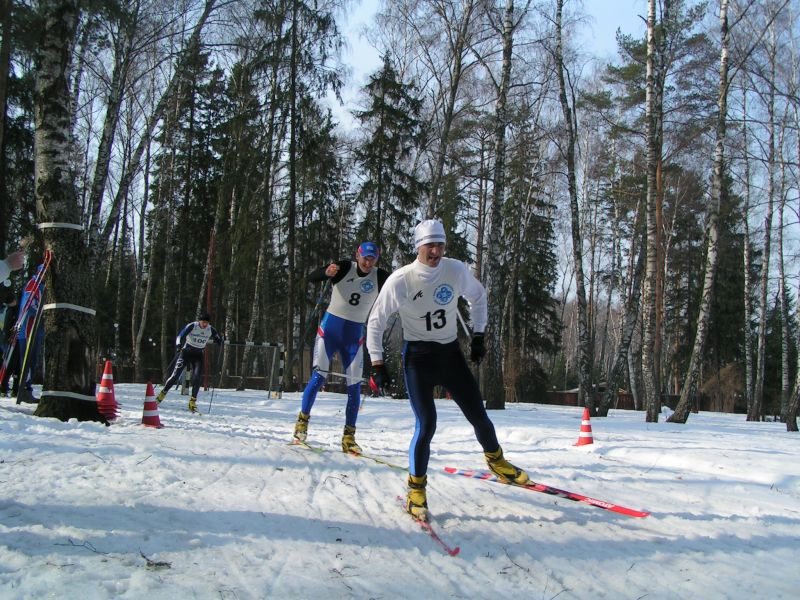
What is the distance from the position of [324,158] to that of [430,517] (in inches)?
753

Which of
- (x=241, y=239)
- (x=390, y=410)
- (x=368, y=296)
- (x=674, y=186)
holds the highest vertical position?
(x=674, y=186)

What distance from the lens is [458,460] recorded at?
6.67 metres

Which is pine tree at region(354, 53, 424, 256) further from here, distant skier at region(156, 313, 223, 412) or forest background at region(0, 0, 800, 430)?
distant skier at region(156, 313, 223, 412)

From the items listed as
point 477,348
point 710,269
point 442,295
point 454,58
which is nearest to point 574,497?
point 477,348

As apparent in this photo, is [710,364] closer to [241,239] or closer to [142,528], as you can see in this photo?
[241,239]

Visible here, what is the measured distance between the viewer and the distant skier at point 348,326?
6.59 metres

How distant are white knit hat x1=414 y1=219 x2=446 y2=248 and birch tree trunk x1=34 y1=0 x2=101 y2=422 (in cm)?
439

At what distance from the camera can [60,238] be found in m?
6.66

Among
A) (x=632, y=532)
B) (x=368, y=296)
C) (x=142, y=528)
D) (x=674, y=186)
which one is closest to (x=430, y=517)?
(x=632, y=532)

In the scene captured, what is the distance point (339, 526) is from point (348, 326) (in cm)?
313

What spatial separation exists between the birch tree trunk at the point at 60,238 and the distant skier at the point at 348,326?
2.54m

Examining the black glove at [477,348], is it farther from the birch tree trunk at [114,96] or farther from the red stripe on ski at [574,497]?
the birch tree trunk at [114,96]

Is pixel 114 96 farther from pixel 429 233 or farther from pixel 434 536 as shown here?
pixel 434 536

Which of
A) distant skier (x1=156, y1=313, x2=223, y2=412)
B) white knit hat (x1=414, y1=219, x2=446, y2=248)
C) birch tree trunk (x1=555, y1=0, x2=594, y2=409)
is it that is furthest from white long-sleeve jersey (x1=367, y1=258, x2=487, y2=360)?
birch tree trunk (x1=555, y1=0, x2=594, y2=409)
